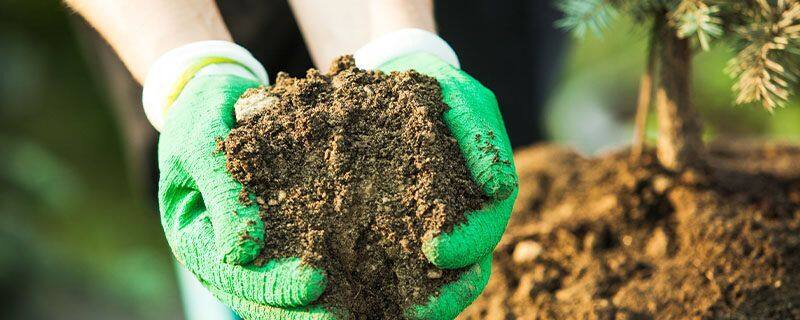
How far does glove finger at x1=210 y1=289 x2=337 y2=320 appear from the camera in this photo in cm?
84

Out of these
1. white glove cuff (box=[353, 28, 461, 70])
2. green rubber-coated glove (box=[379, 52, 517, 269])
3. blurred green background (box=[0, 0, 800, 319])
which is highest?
white glove cuff (box=[353, 28, 461, 70])

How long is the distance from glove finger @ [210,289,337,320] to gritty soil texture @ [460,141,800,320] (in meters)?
0.48

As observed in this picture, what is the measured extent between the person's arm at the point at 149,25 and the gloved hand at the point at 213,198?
0.05m

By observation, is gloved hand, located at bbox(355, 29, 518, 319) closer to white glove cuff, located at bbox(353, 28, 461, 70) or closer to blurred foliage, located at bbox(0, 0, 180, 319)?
white glove cuff, located at bbox(353, 28, 461, 70)

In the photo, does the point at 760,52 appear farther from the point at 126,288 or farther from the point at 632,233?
the point at 126,288

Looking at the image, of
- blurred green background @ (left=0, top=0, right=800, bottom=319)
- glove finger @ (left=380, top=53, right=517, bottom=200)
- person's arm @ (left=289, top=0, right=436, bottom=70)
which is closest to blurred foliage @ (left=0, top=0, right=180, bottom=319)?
blurred green background @ (left=0, top=0, right=800, bottom=319)

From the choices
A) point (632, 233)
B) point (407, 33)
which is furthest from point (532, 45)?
point (407, 33)

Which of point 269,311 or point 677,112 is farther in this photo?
point 677,112

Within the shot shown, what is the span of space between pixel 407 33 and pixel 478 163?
12.6 inches

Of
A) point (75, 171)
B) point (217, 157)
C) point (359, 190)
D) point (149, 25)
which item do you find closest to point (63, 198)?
point (75, 171)

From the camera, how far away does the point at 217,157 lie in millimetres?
904

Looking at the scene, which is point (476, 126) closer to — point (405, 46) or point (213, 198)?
point (405, 46)

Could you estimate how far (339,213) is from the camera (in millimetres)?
854

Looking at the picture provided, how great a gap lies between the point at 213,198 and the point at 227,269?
0.10 metres
